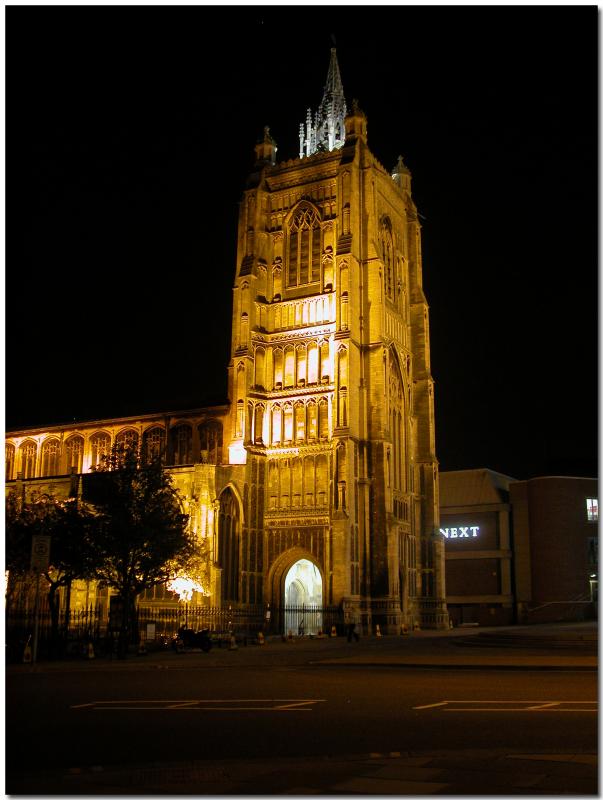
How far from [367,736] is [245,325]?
53.0m

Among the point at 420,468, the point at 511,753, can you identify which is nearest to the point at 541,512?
the point at 420,468

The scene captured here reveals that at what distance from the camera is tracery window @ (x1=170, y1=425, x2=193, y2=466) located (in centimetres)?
6681

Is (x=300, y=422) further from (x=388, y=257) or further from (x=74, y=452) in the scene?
(x=74, y=452)

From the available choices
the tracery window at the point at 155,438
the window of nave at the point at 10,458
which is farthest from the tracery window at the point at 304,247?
the window of nave at the point at 10,458

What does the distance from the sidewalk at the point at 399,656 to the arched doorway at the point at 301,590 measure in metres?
13.8

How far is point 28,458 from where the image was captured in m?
75.1

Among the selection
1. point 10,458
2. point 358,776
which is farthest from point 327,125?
point 358,776

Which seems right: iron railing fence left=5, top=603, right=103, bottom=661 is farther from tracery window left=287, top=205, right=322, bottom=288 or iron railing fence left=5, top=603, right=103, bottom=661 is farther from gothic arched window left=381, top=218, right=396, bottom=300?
gothic arched window left=381, top=218, right=396, bottom=300

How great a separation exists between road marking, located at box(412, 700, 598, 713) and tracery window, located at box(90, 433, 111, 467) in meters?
57.3

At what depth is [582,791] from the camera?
28.1ft

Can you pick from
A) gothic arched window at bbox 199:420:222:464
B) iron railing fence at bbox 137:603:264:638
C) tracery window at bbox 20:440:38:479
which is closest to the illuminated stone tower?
gothic arched window at bbox 199:420:222:464

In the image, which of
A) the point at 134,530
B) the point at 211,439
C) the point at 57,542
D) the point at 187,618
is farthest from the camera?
the point at 211,439

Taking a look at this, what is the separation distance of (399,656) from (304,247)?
134ft

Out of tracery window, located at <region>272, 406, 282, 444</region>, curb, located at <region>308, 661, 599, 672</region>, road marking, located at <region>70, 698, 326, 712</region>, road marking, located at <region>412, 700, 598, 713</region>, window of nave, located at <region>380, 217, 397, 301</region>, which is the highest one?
window of nave, located at <region>380, 217, 397, 301</region>
